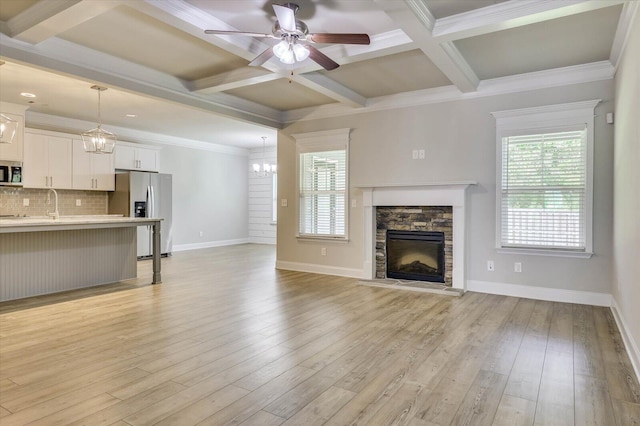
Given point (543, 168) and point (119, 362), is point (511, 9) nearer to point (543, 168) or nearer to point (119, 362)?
Answer: point (543, 168)

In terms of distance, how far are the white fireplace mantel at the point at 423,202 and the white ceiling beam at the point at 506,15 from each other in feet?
7.02

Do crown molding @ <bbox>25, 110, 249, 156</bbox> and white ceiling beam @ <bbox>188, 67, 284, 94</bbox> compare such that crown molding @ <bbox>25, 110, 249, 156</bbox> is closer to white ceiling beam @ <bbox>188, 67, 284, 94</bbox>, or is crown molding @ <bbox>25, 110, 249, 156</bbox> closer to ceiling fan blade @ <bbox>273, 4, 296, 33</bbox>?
white ceiling beam @ <bbox>188, 67, 284, 94</bbox>

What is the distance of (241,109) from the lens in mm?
5891

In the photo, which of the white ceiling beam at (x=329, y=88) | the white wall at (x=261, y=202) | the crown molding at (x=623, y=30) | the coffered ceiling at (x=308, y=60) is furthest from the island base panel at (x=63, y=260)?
the crown molding at (x=623, y=30)

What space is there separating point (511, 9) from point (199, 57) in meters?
3.04

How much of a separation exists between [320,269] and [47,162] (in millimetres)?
5290

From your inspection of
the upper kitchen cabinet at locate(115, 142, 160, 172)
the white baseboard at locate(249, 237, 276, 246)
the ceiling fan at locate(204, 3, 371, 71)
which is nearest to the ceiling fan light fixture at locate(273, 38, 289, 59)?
the ceiling fan at locate(204, 3, 371, 71)

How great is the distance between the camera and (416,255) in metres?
5.54

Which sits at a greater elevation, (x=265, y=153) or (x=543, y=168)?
(x=265, y=153)

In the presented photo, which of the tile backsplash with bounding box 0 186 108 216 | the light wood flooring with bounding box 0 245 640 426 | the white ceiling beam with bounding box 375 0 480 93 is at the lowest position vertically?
the light wood flooring with bounding box 0 245 640 426

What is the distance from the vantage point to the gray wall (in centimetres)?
434

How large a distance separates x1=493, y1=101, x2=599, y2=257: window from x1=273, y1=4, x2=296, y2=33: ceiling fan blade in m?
3.18

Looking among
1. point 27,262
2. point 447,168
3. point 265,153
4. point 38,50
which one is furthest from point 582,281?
point 265,153

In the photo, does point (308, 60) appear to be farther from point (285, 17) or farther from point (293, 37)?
point (285, 17)
